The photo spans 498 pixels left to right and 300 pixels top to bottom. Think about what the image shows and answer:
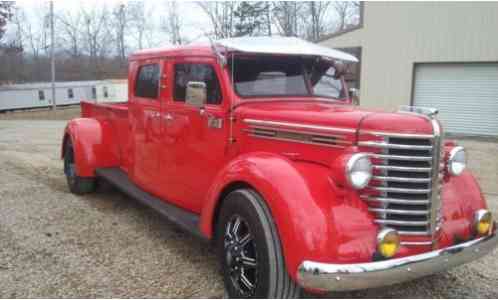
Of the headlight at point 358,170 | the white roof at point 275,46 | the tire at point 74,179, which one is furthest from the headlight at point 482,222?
the tire at point 74,179

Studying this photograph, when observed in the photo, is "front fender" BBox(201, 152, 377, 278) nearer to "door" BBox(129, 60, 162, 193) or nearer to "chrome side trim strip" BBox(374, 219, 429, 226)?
"chrome side trim strip" BBox(374, 219, 429, 226)

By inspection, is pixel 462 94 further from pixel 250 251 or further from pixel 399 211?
pixel 250 251

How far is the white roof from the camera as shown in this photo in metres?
3.88

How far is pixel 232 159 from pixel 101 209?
2.75m

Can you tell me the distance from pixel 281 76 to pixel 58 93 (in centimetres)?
3680

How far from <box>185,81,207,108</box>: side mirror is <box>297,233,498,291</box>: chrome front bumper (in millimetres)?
1840

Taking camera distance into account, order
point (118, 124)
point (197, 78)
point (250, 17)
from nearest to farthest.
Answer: point (197, 78), point (118, 124), point (250, 17)

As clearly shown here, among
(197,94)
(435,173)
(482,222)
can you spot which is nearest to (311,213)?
(435,173)

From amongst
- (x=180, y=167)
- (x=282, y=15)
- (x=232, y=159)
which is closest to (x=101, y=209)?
(x=180, y=167)

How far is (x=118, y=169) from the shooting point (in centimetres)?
616

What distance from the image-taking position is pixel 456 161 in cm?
346

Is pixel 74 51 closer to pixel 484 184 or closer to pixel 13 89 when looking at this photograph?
pixel 13 89

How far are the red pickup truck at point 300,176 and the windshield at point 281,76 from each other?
1cm

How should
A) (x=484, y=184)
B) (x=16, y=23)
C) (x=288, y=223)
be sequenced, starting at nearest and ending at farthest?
(x=288, y=223)
(x=484, y=184)
(x=16, y=23)
